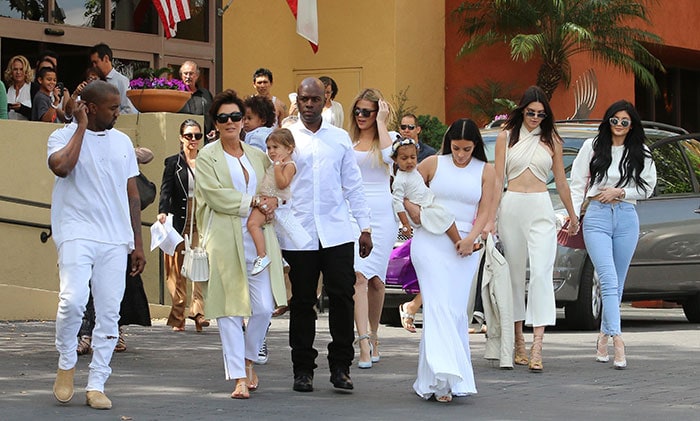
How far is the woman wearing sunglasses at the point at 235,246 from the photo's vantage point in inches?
359

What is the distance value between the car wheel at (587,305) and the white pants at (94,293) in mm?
5815

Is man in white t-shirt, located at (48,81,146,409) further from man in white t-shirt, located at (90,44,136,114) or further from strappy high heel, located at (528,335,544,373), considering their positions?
man in white t-shirt, located at (90,44,136,114)

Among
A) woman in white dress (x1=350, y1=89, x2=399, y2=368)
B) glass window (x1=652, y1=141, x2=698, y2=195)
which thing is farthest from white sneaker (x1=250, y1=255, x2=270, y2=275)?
glass window (x1=652, y1=141, x2=698, y2=195)

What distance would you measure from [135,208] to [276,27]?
14864 mm

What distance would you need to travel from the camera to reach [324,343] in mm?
12672

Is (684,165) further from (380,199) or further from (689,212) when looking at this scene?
(380,199)

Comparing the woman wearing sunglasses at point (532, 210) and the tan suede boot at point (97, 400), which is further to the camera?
the woman wearing sunglasses at point (532, 210)

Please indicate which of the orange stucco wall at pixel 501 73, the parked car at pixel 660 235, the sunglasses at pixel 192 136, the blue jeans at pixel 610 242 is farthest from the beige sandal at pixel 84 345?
the orange stucco wall at pixel 501 73

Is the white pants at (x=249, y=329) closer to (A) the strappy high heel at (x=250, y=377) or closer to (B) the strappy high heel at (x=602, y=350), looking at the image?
(A) the strappy high heel at (x=250, y=377)

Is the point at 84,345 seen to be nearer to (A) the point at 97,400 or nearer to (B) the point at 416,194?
→ (A) the point at 97,400

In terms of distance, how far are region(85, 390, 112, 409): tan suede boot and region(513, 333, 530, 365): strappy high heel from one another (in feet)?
12.0

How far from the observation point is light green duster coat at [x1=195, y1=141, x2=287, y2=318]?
9.13 meters

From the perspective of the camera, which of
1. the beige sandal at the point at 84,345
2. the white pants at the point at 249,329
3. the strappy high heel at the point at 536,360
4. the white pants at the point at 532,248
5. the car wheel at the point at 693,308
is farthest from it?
the car wheel at the point at 693,308

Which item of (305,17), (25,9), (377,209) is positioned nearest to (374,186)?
(377,209)
